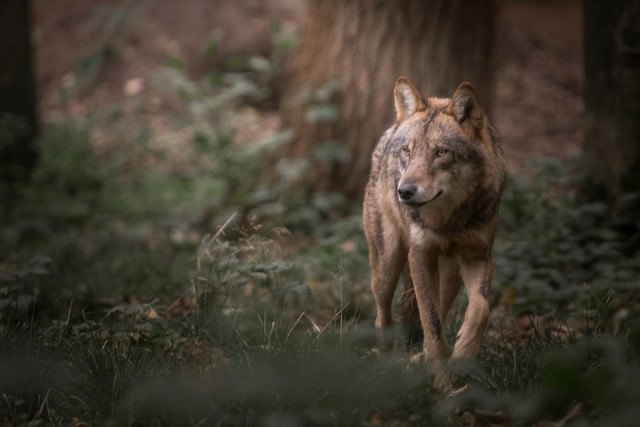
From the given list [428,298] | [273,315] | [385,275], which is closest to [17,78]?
[273,315]

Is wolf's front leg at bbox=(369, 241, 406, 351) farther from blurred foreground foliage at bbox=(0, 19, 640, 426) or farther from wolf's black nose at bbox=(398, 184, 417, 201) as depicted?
wolf's black nose at bbox=(398, 184, 417, 201)

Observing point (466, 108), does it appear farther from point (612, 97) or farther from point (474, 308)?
point (612, 97)

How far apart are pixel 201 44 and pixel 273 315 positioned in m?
12.1

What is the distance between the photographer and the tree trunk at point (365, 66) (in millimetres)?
9336

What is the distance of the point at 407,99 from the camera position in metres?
5.63

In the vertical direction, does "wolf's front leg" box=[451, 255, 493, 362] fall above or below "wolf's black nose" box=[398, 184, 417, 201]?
below

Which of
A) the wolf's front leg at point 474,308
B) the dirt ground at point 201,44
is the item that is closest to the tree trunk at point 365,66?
the wolf's front leg at point 474,308

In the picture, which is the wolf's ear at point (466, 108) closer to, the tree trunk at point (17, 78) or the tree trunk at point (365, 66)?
the tree trunk at point (365, 66)

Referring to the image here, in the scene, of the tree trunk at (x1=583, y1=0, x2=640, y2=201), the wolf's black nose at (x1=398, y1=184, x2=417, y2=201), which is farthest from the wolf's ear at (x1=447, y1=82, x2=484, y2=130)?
the tree trunk at (x1=583, y1=0, x2=640, y2=201)

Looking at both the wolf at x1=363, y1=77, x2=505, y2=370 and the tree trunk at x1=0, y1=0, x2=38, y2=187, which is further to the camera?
the tree trunk at x1=0, y1=0, x2=38, y2=187

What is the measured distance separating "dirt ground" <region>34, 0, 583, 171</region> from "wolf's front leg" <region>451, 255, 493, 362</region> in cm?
1009

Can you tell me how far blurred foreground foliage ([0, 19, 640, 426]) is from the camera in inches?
164

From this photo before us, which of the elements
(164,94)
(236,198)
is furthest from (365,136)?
(164,94)

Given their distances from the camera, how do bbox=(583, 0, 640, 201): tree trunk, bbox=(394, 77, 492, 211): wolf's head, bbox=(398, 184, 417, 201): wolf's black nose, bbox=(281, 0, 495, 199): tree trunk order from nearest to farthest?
bbox=(398, 184, 417, 201): wolf's black nose → bbox=(394, 77, 492, 211): wolf's head → bbox=(583, 0, 640, 201): tree trunk → bbox=(281, 0, 495, 199): tree trunk
